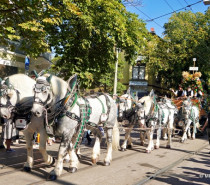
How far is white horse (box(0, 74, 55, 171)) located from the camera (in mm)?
6203

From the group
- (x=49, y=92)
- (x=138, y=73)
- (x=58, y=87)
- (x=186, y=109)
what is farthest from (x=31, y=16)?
(x=138, y=73)

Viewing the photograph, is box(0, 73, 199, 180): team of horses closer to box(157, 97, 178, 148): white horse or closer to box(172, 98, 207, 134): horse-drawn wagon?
box(157, 97, 178, 148): white horse

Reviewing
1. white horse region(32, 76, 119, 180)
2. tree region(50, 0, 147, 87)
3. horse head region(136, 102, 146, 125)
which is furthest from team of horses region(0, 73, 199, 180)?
tree region(50, 0, 147, 87)

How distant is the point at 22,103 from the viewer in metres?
6.48

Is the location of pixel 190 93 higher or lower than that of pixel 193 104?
higher

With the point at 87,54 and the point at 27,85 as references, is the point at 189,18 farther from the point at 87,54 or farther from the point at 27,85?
the point at 27,85

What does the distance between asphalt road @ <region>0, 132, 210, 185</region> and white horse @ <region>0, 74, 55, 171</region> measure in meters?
0.58

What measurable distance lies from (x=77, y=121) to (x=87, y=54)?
829 cm

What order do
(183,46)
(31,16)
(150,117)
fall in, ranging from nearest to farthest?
1. (31,16)
2. (150,117)
3. (183,46)

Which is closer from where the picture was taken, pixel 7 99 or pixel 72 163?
pixel 7 99

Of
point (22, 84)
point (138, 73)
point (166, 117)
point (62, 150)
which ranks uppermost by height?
point (138, 73)

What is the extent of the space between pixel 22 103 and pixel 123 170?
2991 mm

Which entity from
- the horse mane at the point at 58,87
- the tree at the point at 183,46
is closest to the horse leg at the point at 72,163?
the horse mane at the point at 58,87

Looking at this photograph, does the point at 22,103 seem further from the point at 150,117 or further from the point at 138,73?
the point at 138,73
